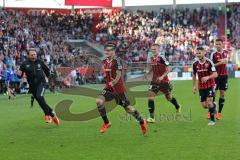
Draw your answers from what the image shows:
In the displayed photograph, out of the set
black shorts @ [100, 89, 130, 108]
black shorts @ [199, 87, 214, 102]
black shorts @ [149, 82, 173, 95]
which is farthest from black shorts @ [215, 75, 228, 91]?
black shorts @ [100, 89, 130, 108]

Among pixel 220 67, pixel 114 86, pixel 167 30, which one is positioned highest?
pixel 167 30

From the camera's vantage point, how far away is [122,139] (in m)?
11.2

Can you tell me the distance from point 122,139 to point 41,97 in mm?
3979

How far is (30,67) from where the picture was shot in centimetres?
1461

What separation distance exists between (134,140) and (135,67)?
3383 cm

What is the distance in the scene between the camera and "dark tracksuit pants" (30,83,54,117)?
14291 mm

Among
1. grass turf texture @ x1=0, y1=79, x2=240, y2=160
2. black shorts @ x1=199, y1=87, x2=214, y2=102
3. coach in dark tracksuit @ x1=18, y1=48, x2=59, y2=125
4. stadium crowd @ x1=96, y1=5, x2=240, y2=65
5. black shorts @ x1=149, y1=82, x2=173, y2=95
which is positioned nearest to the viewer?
grass turf texture @ x1=0, y1=79, x2=240, y2=160

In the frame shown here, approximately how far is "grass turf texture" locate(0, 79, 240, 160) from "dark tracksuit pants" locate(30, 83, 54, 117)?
39cm

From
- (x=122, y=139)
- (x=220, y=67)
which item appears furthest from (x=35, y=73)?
(x=220, y=67)

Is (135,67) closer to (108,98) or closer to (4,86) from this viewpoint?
(4,86)

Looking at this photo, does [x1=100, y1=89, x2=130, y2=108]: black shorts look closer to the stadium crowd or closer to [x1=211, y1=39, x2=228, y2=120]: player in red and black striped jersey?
[x1=211, y1=39, x2=228, y2=120]: player in red and black striped jersey

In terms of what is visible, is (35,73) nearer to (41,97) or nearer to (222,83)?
(41,97)

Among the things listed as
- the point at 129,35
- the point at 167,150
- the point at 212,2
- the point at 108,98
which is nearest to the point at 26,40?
the point at 129,35

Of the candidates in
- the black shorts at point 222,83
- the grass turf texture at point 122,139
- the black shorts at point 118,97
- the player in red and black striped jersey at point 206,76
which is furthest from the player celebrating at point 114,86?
the black shorts at point 222,83
